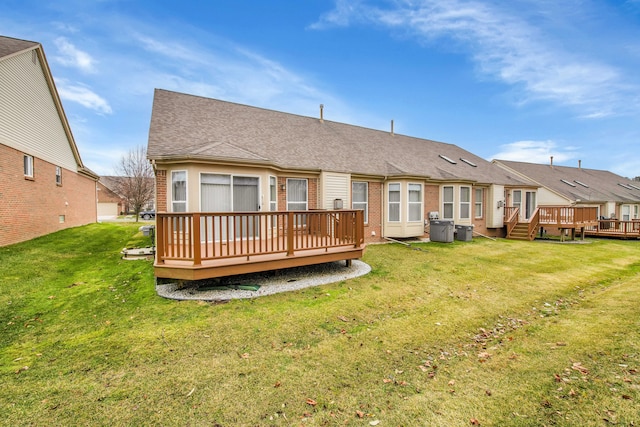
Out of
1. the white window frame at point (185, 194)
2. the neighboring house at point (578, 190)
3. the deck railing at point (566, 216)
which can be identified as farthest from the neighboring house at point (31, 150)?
the neighboring house at point (578, 190)

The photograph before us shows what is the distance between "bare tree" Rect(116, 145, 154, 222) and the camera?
30.0m

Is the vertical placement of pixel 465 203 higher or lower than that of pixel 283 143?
lower

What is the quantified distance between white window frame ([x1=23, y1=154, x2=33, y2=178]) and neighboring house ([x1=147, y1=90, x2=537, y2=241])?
6316mm

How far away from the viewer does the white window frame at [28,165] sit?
1170 centimetres

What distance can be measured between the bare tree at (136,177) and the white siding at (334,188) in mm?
26195

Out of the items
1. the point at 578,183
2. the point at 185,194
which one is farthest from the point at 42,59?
the point at 578,183

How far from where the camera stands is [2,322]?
4.94m

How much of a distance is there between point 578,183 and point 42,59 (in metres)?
39.8

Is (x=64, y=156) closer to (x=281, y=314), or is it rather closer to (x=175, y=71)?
(x=175, y=71)

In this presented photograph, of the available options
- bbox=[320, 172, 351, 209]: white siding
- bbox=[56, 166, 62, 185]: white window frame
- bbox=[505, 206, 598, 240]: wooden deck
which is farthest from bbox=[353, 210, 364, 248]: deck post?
bbox=[56, 166, 62, 185]: white window frame

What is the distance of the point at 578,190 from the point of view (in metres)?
23.7

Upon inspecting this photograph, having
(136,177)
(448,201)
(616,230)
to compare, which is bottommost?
(616,230)

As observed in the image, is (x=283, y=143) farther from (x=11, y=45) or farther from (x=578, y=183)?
(x=578, y=183)

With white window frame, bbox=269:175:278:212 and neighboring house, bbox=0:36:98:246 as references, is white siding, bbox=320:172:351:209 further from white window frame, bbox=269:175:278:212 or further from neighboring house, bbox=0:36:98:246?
neighboring house, bbox=0:36:98:246
